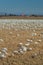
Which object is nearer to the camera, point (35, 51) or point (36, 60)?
point (36, 60)

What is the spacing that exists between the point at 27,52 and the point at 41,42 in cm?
176

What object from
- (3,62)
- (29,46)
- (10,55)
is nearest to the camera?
(3,62)

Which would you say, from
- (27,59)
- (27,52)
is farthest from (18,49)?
(27,59)

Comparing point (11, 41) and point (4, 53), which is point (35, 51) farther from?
point (11, 41)

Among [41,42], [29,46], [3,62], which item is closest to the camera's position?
[3,62]

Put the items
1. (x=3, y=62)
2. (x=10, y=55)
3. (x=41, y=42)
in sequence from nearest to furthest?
(x=3, y=62) → (x=10, y=55) → (x=41, y=42)

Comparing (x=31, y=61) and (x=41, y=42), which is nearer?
(x=31, y=61)

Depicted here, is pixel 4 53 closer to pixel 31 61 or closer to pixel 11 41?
pixel 31 61

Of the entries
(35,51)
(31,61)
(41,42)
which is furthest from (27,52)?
(41,42)

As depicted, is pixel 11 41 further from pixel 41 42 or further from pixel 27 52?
pixel 27 52

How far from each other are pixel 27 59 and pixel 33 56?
1.02ft

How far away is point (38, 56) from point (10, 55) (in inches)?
39.2

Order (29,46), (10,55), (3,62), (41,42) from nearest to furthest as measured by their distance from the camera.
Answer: (3,62) < (10,55) < (29,46) < (41,42)

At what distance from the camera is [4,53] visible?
8.38m
